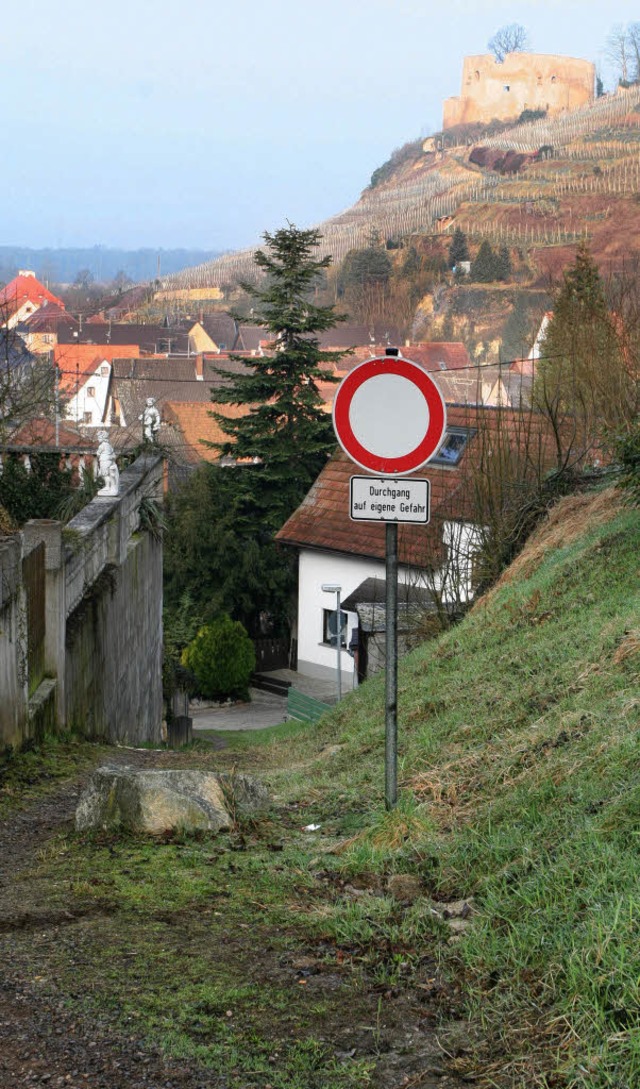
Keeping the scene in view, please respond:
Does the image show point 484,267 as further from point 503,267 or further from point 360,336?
point 360,336

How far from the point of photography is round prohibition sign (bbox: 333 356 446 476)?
20.1 ft

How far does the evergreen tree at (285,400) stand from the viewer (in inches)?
1753

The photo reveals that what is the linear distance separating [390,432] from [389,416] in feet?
0.26

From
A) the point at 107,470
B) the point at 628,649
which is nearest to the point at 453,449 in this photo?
the point at 107,470

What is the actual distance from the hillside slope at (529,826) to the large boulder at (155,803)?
714 mm

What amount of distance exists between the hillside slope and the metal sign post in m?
0.69

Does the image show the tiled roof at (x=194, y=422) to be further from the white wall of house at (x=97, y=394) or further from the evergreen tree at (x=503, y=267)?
the evergreen tree at (x=503, y=267)

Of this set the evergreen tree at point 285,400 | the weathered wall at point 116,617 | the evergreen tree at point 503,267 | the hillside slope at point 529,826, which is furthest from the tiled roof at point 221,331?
the hillside slope at point 529,826

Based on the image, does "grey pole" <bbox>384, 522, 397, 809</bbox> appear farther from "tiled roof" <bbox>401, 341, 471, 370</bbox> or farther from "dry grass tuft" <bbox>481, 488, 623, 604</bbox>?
"tiled roof" <bbox>401, 341, 471, 370</bbox>

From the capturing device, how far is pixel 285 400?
45.6 meters

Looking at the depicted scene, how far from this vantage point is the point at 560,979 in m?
3.96

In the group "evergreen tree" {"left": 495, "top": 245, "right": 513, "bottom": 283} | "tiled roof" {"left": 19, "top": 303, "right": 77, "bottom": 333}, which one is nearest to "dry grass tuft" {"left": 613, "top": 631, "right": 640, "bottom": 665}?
"tiled roof" {"left": 19, "top": 303, "right": 77, "bottom": 333}

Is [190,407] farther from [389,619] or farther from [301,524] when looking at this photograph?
[389,619]

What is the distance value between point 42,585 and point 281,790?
132 inches
